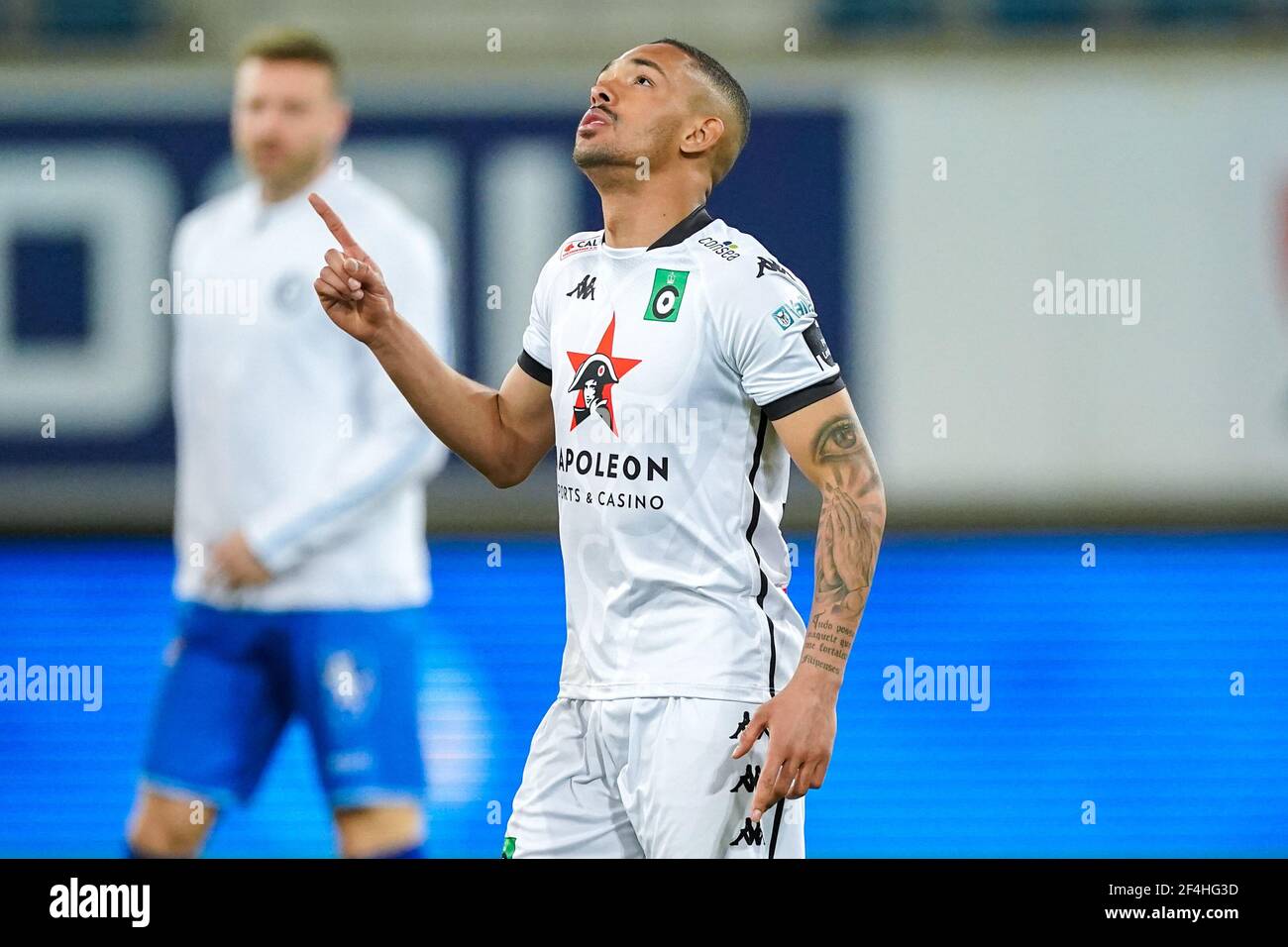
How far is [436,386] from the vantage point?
3174 mm

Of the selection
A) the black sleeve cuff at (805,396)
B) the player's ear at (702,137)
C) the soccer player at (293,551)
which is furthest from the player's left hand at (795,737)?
the soccer player at (293,551)

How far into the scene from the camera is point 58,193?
5.16m

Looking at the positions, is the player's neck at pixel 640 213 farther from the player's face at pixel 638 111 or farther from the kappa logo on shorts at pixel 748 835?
the kappa logo on shorts at pixel 748 835

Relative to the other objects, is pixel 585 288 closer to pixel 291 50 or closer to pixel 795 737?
pixel 795 737

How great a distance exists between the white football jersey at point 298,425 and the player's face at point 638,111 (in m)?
1.17

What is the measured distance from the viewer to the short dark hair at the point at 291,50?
4590 mm

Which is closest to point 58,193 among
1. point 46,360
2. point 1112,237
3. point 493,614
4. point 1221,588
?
point 46,360

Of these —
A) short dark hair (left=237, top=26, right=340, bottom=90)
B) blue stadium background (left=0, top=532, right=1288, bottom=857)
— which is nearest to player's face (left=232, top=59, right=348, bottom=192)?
short dark hair (left=237, top=26, right=340, bottom=90)

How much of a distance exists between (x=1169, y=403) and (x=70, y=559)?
388 cm

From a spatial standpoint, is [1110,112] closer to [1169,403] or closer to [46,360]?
[1169,403]

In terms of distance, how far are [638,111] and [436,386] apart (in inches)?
28.4

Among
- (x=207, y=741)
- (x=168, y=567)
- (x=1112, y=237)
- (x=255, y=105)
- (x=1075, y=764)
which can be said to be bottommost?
(x=1075, y=764)

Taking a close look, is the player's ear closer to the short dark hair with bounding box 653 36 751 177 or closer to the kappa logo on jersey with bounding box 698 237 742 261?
the short dark hair with bounding box 653 36 751 177

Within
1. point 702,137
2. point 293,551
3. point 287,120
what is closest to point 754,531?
point 702,137
